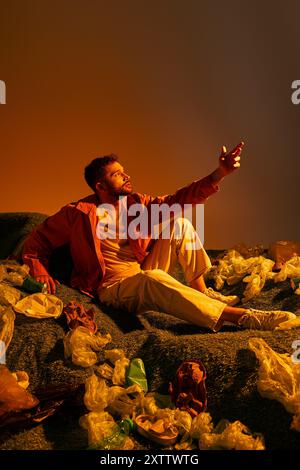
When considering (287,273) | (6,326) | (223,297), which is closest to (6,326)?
(6,326)

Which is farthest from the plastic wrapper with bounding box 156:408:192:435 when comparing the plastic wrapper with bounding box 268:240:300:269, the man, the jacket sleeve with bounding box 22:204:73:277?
the plastic wrapper with bounding box 268:240:300:269

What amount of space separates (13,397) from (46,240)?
998mm

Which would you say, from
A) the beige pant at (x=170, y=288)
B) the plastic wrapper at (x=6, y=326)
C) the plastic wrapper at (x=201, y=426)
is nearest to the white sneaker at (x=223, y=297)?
the beige pant at (x=170, y=288)

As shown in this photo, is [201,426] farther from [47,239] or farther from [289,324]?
[47,239]

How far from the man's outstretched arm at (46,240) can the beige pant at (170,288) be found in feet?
0.96

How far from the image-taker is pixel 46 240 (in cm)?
244

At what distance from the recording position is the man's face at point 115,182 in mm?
2387

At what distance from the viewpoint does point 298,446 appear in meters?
1.38

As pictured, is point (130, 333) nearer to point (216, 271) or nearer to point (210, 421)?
point (210, 421)

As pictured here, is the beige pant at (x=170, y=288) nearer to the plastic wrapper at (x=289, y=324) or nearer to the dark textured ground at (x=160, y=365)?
the dark textured ground at (x=160, y=365)

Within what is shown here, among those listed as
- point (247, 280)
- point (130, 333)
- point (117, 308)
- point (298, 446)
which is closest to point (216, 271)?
point (247, 280)

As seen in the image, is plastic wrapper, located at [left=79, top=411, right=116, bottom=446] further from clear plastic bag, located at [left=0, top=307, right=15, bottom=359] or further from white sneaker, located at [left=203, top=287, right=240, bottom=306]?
white sneaker, located at [left=203, top=287, right=240, bottom=306]
